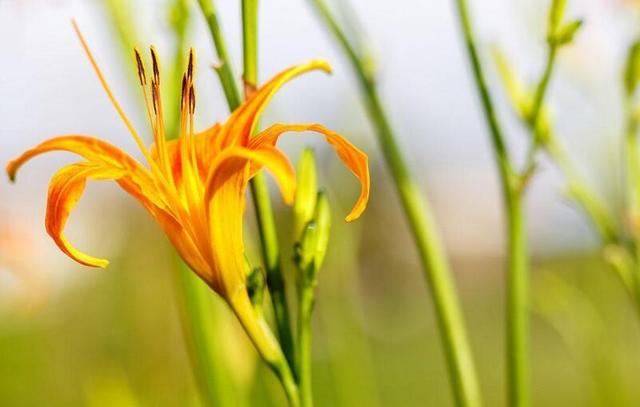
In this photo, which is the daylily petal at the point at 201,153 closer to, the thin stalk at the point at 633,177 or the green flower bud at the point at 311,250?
the green flower bud at the point at 311,250

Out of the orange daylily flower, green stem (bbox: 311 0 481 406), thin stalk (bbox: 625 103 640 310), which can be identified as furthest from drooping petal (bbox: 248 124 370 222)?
thin stalk (bbox: 625 103 640 310)

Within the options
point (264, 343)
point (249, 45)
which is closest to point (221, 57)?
point (249, 45)

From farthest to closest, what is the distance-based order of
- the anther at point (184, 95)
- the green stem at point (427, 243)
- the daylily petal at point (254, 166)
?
the green stem at point (427, 243) → the anther at point (184, 95) → the daylily petal at point (254, 166)

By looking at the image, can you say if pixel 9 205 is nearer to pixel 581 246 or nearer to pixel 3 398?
pixel 3 398

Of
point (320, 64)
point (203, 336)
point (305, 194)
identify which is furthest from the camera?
point (203, 336)

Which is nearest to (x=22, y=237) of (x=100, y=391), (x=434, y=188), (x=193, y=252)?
(x=100, y=391)

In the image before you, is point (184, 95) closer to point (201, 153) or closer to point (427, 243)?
point (201, 153)

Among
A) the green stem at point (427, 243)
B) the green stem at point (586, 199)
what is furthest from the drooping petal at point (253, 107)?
the green stem at point (586, 199)
